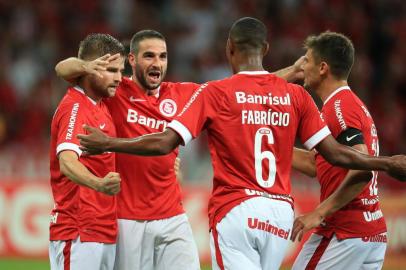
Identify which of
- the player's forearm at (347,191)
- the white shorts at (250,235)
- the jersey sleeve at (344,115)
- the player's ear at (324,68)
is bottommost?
the white shorts at (250,235)

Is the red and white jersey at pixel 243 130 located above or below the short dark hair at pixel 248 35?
below

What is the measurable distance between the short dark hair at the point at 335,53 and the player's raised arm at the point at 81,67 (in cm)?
165

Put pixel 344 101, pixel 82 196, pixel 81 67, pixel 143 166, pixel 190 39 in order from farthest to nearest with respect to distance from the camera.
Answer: pixel 190 39 → pixel 143 166 → pixel 344 101 → pixel 81 67 → pixel 82 196

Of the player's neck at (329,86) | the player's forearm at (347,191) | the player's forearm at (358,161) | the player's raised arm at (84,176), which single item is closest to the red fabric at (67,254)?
the player's raised arm at (84,176)

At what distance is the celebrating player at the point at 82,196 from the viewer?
6.18 metres

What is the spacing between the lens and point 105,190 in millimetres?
5688

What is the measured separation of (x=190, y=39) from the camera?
16953 millimetres

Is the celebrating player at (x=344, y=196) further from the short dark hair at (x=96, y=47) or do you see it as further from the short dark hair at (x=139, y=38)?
the short dark hair at (x=96, y=47)

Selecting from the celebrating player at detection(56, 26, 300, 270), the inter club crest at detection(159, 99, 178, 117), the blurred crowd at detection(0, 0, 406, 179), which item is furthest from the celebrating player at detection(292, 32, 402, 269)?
the blurred crowd at detection(0, 0, 406, 179)

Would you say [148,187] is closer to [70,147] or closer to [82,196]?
[82,196]

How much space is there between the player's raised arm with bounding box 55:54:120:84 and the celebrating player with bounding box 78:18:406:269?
87 centimetres

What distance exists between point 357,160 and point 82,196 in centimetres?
203

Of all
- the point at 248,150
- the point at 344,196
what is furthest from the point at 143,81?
the point at 344,196

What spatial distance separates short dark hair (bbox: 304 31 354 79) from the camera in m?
6.79
